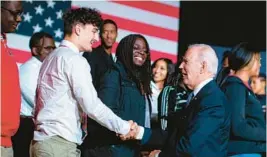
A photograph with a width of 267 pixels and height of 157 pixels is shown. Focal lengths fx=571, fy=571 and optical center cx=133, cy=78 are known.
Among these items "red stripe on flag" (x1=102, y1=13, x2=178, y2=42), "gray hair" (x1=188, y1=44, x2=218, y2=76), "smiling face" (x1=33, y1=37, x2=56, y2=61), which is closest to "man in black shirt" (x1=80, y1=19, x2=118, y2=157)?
"smiling face" (x1=33, y1=37, x2=56, y2=61)

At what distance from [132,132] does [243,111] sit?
26.5 inches

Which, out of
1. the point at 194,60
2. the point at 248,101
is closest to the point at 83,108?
the point at 194,60

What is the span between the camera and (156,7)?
6613 mm

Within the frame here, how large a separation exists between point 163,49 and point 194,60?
11.3 feet

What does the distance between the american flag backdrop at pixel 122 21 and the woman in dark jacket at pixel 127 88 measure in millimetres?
2070

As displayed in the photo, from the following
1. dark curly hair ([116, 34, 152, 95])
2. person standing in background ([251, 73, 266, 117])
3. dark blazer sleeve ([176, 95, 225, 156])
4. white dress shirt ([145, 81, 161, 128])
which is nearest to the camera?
dark blazer sleeve ([176, 95, 225, 156])

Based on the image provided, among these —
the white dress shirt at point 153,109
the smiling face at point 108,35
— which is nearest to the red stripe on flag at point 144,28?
the smiling face at point 108,35

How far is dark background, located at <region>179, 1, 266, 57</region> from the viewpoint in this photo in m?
7.12

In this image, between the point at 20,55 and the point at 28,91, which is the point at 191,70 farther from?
the point at 20,55

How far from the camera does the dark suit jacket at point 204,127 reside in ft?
9.75

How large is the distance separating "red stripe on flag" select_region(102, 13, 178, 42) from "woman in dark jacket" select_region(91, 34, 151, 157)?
241cm

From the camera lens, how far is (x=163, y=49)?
6645 mm

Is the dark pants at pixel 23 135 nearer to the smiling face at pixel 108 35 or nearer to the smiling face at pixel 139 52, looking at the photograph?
the smiling face at pixel 139 52

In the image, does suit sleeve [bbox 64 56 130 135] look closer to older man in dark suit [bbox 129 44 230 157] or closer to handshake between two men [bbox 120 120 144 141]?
handshake between two men [bbox 120 120 144 141]
